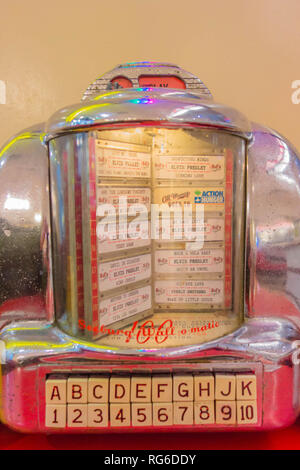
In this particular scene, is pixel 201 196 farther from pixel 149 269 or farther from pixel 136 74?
pixel 136 74

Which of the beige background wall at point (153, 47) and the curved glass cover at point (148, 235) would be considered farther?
the beige background wall at point (153, 47)

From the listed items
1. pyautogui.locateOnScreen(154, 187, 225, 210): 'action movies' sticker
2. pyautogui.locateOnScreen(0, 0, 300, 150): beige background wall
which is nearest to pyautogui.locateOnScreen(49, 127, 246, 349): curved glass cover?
pyautogui.locateOnScreen(154, 187, 225, 210): 'action movies' sticker

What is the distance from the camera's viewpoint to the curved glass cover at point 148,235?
728 millimetres

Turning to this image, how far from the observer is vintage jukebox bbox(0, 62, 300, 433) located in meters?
0.71

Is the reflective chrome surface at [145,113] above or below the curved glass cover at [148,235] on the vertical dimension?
above

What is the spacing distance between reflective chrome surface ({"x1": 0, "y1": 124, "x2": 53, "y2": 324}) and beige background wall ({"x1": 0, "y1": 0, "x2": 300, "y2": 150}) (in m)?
0.57

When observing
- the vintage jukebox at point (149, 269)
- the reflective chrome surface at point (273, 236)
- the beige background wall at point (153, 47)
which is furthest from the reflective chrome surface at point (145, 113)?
the beige background wall at point (153, 47)

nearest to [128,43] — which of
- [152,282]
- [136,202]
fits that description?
[136,202]

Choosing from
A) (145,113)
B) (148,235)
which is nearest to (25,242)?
(148,235)

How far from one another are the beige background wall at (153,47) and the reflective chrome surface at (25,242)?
1.88ft

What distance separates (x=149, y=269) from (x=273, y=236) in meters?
0.33

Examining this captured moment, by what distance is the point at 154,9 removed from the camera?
1149 millimetres

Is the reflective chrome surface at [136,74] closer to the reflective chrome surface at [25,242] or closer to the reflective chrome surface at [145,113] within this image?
the reflective chrome surface at [145,113]

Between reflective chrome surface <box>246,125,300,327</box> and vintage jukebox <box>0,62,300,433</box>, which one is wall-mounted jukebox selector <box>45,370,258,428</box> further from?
reflective chrome surface <box>246,125,300,327</box>
